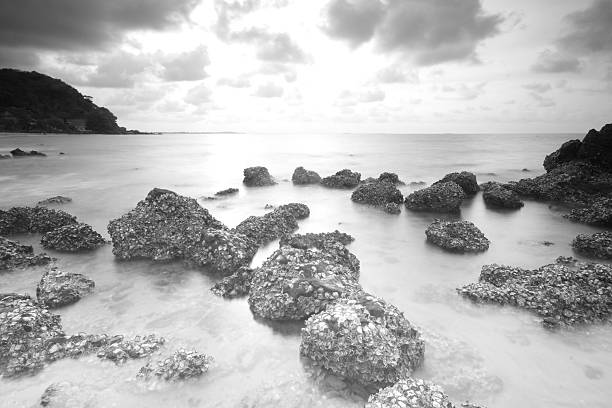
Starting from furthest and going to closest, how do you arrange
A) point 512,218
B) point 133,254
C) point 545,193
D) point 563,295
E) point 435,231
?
1. point 545,193
2. point 512,218
3. point 435,231
4. point 133,254
5. point 563,295

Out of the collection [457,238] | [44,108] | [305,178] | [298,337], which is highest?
[44,108]

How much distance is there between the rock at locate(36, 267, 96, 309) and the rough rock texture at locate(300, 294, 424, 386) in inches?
160

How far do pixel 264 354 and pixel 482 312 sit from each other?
350 centimetres

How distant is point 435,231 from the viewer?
30.5 ft

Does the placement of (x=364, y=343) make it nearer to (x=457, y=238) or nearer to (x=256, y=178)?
(x=457, y=238)

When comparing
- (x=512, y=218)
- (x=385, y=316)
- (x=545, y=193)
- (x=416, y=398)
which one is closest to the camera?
(x=416, y=398)

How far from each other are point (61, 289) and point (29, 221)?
543 centimetres

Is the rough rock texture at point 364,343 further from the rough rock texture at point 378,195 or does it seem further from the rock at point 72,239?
the rough rock texture at point 378,195

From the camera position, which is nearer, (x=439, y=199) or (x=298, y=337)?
(x=298, y=337)

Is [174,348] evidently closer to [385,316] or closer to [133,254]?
[385,316]

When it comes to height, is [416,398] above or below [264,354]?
above

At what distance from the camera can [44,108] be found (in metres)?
94.8

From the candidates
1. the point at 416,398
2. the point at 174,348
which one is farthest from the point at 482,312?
the point at 174,348

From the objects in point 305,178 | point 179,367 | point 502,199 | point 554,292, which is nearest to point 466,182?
point 502,199
